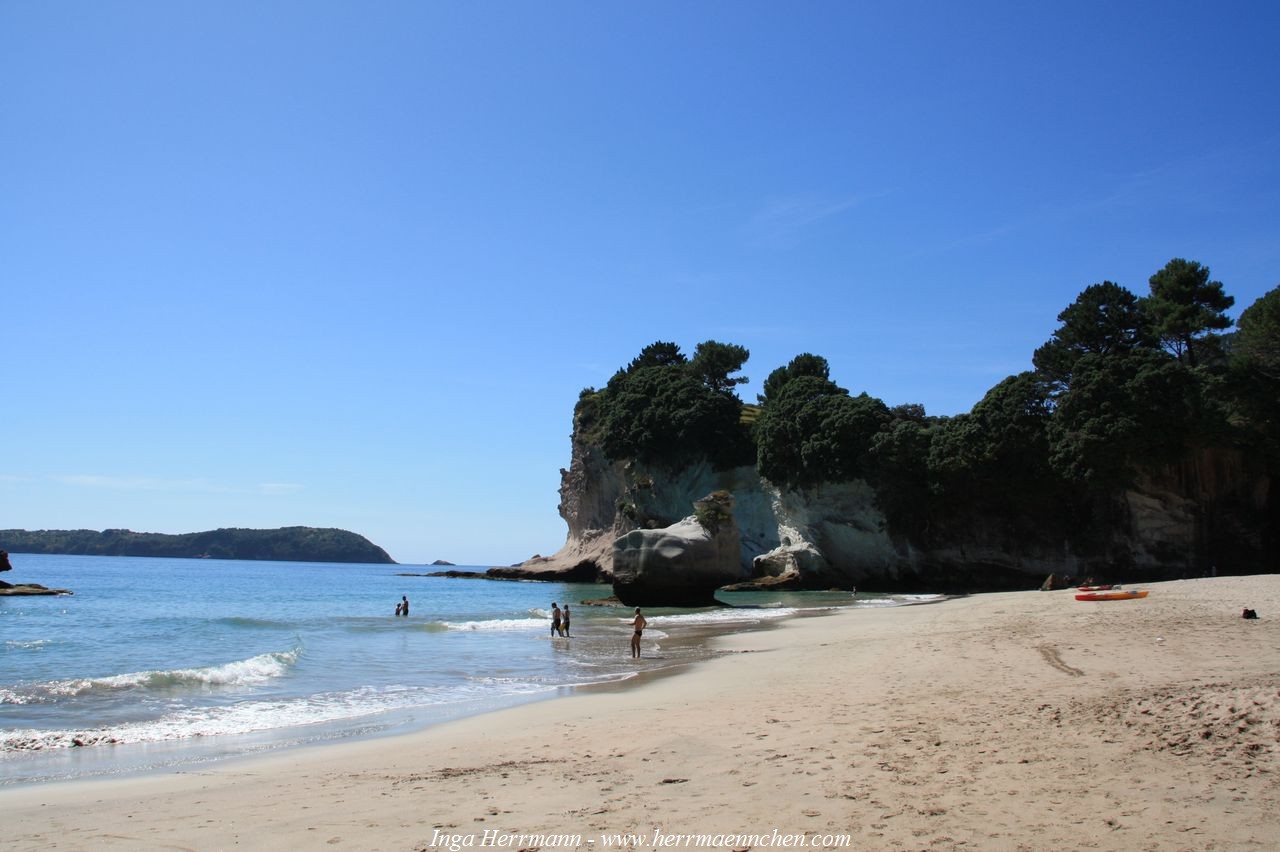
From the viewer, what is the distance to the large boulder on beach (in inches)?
1563

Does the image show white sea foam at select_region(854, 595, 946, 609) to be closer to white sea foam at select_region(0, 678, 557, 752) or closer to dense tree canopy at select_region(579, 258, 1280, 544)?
dense tree canopy at select_region(579, 258, 1280, 544)

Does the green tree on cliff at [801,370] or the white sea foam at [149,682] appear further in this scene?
the green tree on cliff at [801,370]

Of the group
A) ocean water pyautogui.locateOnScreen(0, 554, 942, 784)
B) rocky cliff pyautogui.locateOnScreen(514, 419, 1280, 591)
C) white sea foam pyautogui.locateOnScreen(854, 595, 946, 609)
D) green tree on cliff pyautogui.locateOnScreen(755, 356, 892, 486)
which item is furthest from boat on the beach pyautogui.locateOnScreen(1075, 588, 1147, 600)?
green tree on cliff pyautogui.locateOnScreen(755, 356, 892, 486)

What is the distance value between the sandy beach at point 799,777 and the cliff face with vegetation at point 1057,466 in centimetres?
3749

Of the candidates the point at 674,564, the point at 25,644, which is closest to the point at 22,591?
the point at 25,644

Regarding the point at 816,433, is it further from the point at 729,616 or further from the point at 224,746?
the point at 224,746

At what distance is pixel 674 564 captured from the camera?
130ft

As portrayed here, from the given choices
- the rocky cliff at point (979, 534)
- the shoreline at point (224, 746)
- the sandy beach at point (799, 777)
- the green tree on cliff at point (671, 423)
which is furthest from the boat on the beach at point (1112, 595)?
the green tree on cliff at point (671, 423)

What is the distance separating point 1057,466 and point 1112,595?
2515 centimetres

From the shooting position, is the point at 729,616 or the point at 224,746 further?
the point at 729,616

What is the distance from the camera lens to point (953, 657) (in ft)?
49.4

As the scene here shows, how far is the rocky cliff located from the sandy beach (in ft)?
119

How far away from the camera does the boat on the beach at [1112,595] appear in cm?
2508

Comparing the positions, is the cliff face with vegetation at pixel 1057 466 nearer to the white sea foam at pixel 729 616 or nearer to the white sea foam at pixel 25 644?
the white sea foam at pixel 729 616
